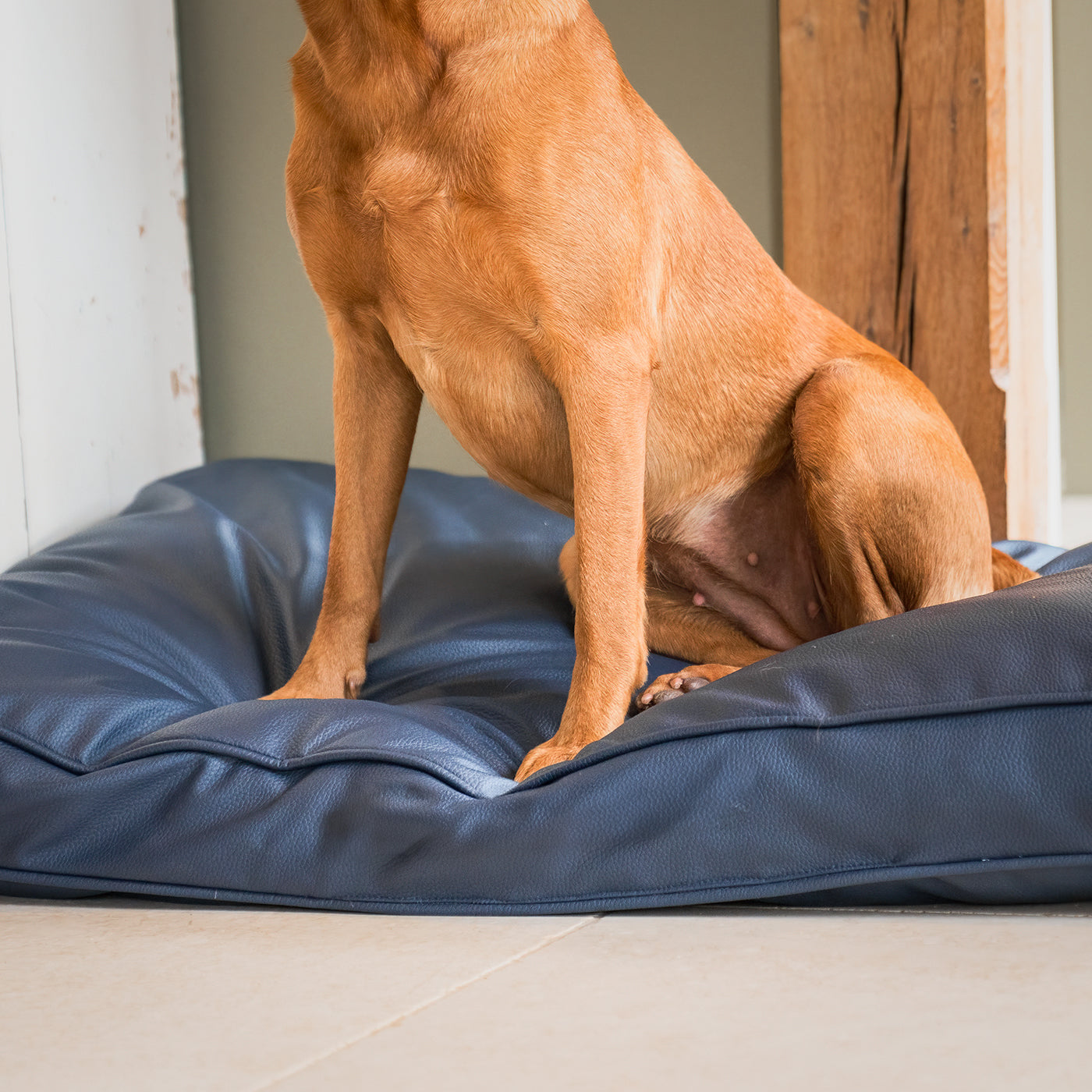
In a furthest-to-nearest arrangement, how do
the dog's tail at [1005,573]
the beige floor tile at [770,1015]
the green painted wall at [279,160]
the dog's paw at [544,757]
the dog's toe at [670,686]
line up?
1. the green painted wall at [279,160]
2. the dog's tail at [1005,573]
3. the dog's toe at [670,686]
4. the dog's paw at [544,757]
5. the beige floor tile at [770,1015]

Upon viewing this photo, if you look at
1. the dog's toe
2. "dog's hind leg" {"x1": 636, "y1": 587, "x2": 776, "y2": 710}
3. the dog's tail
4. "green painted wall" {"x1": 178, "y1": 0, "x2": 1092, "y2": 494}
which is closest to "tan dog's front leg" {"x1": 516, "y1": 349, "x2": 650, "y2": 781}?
the dog's toe

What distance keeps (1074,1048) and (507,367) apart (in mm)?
963

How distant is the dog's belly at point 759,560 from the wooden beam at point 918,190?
81cm

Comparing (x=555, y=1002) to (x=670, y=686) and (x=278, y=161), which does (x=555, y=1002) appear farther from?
(x=278, y=161)

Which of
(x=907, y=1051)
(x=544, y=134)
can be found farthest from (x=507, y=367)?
(x=907, y=1051)

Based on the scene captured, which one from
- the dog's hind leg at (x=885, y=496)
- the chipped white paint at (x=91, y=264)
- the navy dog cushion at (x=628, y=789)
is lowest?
the navy dog cushion at (x=628, y=789)

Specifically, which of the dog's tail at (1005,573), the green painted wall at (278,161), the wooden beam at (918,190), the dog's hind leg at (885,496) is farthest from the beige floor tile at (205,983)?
the green painted wall at (278,161)

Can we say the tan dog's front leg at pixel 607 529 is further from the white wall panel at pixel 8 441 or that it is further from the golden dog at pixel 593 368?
the white wall panel at pixel 8 441

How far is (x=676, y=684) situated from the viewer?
1.52 meters

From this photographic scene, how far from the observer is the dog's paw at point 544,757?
4.00 feet

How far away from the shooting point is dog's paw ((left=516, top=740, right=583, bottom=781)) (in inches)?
47.9

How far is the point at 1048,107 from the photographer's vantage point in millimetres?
2436

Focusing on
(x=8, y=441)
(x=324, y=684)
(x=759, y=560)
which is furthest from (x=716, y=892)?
(x=8, y=441)

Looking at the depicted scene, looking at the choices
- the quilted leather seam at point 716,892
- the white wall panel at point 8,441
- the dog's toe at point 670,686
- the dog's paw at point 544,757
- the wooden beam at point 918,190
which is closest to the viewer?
the quilted leather seam at point 716,892
